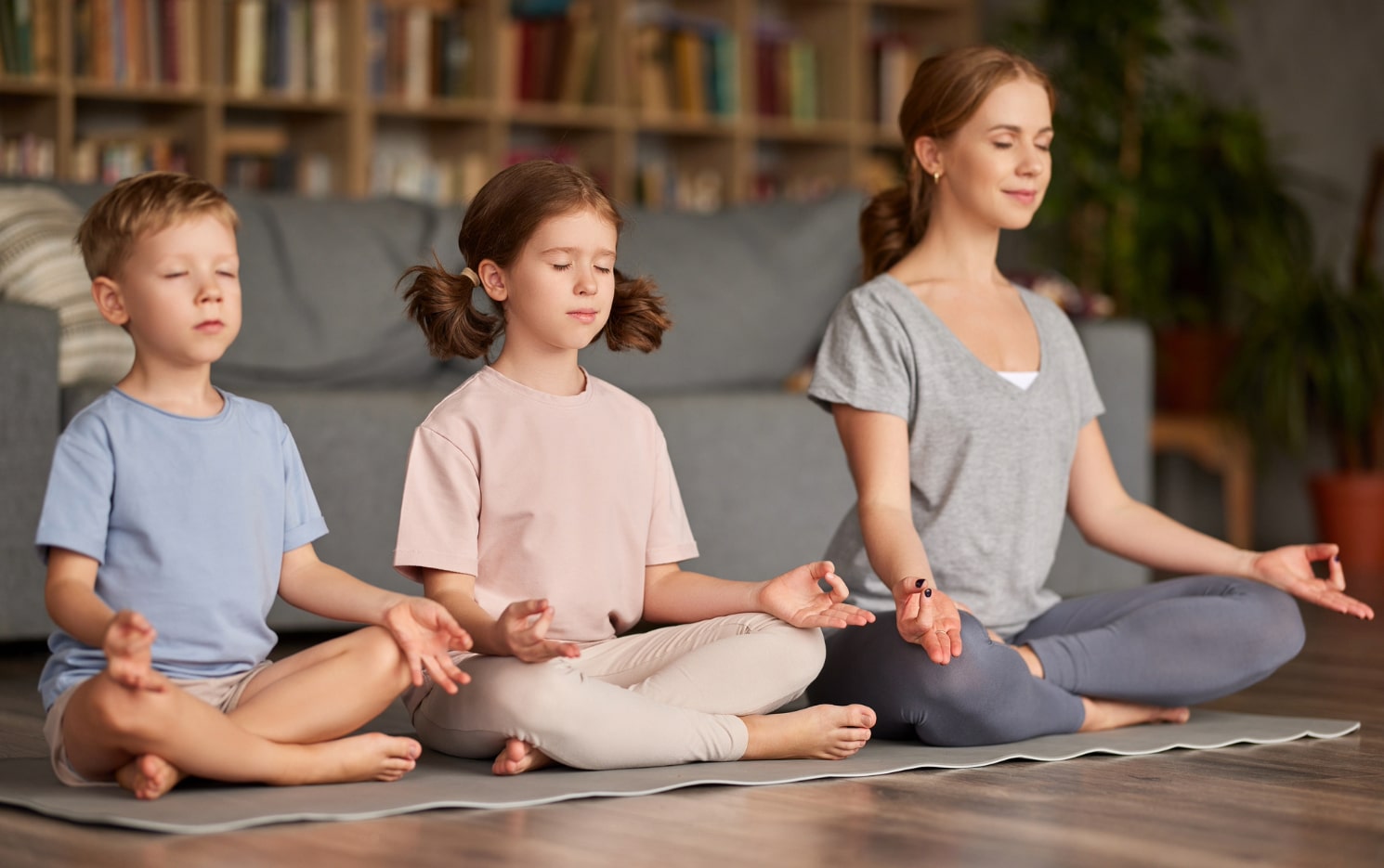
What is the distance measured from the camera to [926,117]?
203 cm

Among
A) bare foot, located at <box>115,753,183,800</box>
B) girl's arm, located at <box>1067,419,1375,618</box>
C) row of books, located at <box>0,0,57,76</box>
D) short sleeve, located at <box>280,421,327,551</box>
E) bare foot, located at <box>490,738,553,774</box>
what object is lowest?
bare foot, located at <box>490,738,553,774</box>

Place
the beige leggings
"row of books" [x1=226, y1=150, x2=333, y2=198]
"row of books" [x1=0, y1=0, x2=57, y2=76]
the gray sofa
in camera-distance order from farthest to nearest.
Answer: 1. "row of books" [x1=226, y1=150, x2=333, y2=198]
2. "row of books" [x1=0, y1=0, x2=57, y2=76]
3. the gray sofa
4. the beige leggings

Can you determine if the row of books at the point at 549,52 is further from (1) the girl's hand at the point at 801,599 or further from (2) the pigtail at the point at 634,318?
(1) the girl's hand at the point at 801,599

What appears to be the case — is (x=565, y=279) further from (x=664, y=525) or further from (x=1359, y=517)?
(x=1359, y=517)

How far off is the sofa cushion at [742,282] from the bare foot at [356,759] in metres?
1.75

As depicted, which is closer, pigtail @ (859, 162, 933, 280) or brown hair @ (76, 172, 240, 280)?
brown hair @ (76, 172, 240, 280)

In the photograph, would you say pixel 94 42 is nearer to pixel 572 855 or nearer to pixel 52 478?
pixel 52 478

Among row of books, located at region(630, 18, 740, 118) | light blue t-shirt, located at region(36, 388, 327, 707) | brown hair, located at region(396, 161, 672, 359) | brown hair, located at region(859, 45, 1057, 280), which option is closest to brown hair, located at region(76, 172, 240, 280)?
light blue t-shirt, located at region(36, 388, 327, 707)

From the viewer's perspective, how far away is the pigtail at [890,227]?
2.12 m

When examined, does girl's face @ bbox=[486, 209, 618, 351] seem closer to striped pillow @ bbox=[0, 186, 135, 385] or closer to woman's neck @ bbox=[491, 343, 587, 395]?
woman's neck @ bbox=[491, 343, 587, 395]

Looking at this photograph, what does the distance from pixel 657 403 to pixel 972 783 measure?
148 centimetres

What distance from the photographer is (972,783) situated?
165 cm

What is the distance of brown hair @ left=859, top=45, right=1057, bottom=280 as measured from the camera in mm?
1986

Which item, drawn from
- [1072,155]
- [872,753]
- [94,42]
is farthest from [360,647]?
[1072,155]
